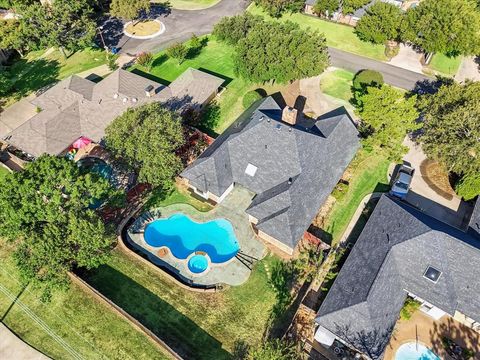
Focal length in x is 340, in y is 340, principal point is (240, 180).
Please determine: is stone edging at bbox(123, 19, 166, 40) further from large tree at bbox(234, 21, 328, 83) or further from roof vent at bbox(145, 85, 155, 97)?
large tree at bbox(234, 21, 328, 83)

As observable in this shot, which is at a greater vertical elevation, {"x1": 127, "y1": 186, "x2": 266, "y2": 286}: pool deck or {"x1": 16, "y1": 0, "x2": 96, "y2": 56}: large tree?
{"x1": 16, "y1": 0, "x2": 96, "y2": 56}: large tree

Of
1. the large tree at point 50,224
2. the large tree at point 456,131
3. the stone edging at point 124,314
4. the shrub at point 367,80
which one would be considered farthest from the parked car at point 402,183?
the large tree at point 50,224

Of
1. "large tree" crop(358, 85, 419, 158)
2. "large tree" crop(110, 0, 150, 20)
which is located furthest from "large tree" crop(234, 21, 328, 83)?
"large tree" crop(110, 0, 150, 20)

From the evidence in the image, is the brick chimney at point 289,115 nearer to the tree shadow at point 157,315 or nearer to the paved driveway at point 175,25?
the tree shadow at point 157,315

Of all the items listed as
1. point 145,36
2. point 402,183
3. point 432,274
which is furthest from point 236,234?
point 145,36

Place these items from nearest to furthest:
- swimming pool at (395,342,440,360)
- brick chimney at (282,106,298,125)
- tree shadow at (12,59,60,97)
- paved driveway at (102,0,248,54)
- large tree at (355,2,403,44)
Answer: swimming pool at (395,342,440,360) < brick chimney at (282,106,298,125) < tree shadow at (12,59,60,97) < large tree at (355,2,403,44) < paved driveway at (102,0,248,54)

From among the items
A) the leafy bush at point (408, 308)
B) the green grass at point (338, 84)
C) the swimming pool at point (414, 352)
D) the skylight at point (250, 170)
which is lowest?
the swimming pool at point (414, 352)

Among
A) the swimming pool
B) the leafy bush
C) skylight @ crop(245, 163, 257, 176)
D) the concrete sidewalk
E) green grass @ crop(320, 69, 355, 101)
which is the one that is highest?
skylight @ crop(245, 163, 257, 176)
